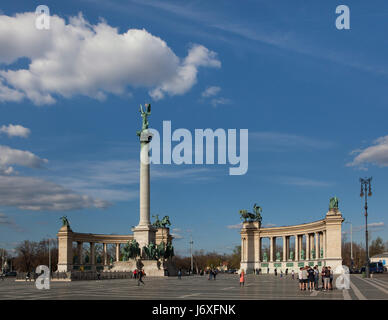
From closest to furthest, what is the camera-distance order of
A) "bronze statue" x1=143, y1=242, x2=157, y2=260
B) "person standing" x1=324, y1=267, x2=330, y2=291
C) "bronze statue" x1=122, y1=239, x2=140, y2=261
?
"person standing" x1=324, y1=267, x2=330, y2=291
"bronze statue" x1=122, y1=239, x2=140, y2=261
"bronze statue" x1=143, y1=242, x2=157, y2=260

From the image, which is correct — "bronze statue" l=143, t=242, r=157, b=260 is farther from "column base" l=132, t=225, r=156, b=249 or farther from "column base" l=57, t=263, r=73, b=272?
"column base" l=57, t=263, r=73, b=272

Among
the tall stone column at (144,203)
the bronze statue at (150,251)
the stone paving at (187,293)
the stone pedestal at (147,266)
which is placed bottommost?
the stone pedestal at (147,266)

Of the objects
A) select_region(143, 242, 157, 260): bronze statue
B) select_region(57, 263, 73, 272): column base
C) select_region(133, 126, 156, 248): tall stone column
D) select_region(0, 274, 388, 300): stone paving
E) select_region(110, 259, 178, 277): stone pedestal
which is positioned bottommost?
select_region(57, 263, 73, 272): column base

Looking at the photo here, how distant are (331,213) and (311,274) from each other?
49.8 metres

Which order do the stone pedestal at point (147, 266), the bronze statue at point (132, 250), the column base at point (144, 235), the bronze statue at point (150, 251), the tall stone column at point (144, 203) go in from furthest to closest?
1. the tall stone column at point (144, 203)
2. the column base at point (144, 235)
3. the bronze statue at point (150, 251)
4. the bronze statue at point (132, 250)
5. the stone pedestal at point (147, 266)

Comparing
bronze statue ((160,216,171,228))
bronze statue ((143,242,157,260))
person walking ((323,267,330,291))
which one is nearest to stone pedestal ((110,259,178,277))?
bronze statue ((143,242,157,260))

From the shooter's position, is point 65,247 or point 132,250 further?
point 65,247

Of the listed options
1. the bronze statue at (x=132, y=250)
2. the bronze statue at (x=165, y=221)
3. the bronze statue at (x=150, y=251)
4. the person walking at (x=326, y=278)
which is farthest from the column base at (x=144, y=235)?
the person walking at (x=326, y=278)

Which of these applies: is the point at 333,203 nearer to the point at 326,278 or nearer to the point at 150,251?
the point at 150,251

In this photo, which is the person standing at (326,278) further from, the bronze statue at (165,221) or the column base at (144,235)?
the bronze statue at (165,221)

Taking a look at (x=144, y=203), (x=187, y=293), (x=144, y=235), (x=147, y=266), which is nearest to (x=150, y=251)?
(x=147, y=266)

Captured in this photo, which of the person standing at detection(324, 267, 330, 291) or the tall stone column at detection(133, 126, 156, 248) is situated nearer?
the person standing at detection(324, 267, 330, 291)

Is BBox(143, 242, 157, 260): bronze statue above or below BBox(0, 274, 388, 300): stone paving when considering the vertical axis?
below
